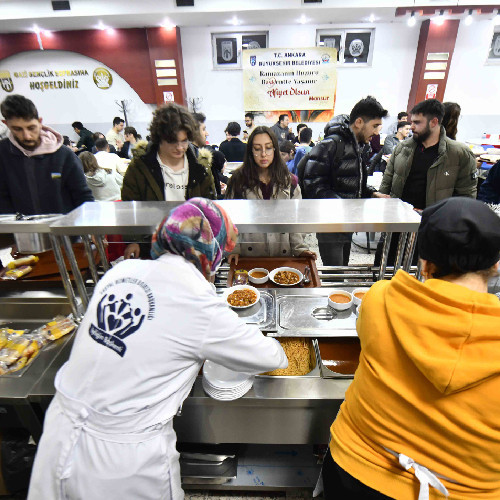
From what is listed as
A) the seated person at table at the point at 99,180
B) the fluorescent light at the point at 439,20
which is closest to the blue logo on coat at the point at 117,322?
the seated person at table at the point at 99,180

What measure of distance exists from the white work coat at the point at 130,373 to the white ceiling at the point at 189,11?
8.25 metres

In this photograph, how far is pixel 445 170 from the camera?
2818 millimetres

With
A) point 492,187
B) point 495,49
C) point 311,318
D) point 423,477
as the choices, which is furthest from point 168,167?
point 495,49

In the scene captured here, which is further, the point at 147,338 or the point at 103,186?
the point at 103,186

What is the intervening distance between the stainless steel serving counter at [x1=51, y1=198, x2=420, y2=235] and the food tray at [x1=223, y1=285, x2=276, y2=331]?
0.51 meters

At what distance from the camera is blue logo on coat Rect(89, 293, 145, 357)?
996mm

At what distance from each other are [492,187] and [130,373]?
339 centimetres

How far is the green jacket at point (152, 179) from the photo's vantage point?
7.38 ft

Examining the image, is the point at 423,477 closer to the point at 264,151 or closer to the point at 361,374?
the point at 361,374

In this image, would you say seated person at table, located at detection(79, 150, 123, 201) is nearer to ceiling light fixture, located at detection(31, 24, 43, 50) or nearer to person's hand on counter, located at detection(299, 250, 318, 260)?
person's hand on counter, located at detection(299, 250, 318, 260)

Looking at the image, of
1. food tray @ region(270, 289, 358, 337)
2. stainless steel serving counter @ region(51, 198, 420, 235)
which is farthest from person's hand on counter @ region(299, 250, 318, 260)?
stainless steel serving counter @ region(51, 198, 420, 235)

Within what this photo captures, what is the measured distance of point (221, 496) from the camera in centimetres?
180

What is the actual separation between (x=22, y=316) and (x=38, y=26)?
32.4ft

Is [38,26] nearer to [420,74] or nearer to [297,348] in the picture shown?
[420,74]
